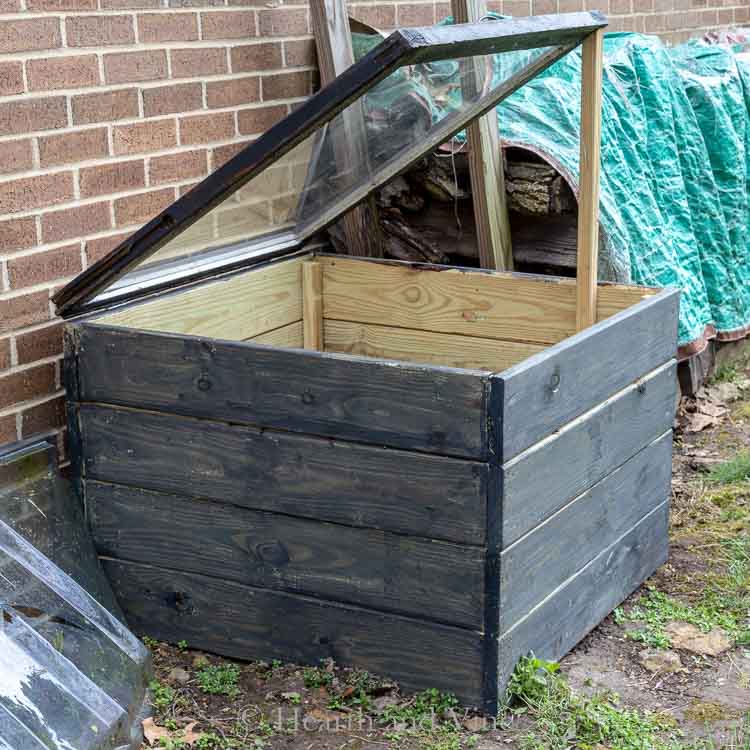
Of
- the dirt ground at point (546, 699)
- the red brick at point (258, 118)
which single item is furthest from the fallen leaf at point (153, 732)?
the red brick at point (258, 118)

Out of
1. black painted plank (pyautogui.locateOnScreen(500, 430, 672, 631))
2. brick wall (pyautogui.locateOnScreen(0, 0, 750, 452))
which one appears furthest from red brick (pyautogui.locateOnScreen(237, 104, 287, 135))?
black painted plank (pyautogui.locateOnScreen(500, 430, 672, 631))

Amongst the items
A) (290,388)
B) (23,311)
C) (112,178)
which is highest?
(112,178)

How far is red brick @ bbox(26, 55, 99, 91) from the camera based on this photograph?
10.2ft

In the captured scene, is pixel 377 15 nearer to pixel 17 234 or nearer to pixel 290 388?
pixel 17 234

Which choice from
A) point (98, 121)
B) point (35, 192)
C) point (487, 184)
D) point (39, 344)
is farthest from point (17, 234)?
point (487, 184)

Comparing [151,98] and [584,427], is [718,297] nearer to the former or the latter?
[584,427]

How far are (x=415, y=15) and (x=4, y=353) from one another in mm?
2298

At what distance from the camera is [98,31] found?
129 inches

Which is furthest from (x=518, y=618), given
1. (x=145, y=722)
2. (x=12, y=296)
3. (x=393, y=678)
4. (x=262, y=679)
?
(x=12, y=296)

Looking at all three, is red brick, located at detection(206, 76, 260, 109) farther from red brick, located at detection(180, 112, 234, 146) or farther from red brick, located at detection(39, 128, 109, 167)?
red brick, located at detection(39, 128, 109, 167)

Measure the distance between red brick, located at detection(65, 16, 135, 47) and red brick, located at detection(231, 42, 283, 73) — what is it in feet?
1.59

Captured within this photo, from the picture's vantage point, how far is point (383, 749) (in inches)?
106

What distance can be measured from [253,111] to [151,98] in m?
0.50

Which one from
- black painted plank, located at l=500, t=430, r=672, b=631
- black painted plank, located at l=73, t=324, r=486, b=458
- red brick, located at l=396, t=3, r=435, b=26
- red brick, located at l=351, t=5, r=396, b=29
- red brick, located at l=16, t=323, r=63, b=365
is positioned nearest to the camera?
black painted plank, located at l=73, t=324, r=486, b=458
